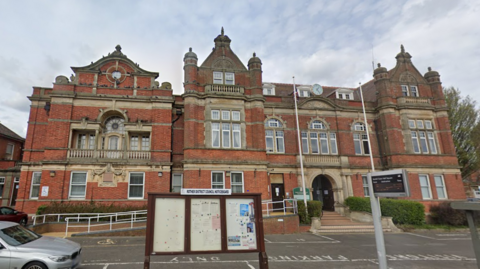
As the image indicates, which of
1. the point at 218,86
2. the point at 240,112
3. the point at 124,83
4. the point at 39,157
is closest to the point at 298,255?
the point at 240,112

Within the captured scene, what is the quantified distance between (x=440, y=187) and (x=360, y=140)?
25.1 feet

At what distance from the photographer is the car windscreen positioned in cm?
688

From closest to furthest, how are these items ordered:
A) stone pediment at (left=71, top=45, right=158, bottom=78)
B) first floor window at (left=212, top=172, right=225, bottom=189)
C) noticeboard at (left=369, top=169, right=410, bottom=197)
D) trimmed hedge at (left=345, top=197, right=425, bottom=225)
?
1. noticeboard at (left=369, top=169, right=410, bottom=197)
2. first floor window at (left=212, top=172, right=225, bottom=189)
3. trimmed hedge at (left=345, top=197, right=425, bottom=225)
4. stone pediment at (left=71, top=45, right=158, bottom=78)

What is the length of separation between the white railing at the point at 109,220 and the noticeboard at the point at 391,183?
42.3 feet

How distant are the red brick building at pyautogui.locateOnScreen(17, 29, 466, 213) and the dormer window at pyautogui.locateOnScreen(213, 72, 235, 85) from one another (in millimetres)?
97

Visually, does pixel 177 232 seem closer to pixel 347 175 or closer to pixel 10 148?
pixel 347 175

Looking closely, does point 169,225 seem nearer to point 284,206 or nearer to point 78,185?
point 284,206

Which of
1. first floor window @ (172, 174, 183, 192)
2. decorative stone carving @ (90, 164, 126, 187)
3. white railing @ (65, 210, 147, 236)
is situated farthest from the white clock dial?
white railing @ (65, 210, 147, 236)

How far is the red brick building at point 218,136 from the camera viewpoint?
17.6m

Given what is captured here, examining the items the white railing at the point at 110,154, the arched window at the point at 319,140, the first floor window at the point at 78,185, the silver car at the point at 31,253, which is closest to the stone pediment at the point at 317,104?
the arched window at the point at 319,140

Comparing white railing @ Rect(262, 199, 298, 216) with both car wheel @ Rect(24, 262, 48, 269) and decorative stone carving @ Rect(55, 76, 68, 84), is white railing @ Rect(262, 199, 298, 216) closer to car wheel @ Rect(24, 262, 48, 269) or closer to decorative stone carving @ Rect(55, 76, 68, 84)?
car wheel @ Rect(24, 262, 48, 269)

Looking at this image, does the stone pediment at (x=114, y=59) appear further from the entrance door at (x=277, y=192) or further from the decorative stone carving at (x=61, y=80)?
the entrance door at (x=277, y=192)

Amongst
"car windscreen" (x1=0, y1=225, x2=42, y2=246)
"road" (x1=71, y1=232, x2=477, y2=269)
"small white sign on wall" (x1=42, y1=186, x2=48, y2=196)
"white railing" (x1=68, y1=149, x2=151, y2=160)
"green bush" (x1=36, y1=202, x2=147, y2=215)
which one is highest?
"white railing" (x1=68, y1=149, x2=151, y2=160)

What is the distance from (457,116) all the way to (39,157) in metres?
39.6
